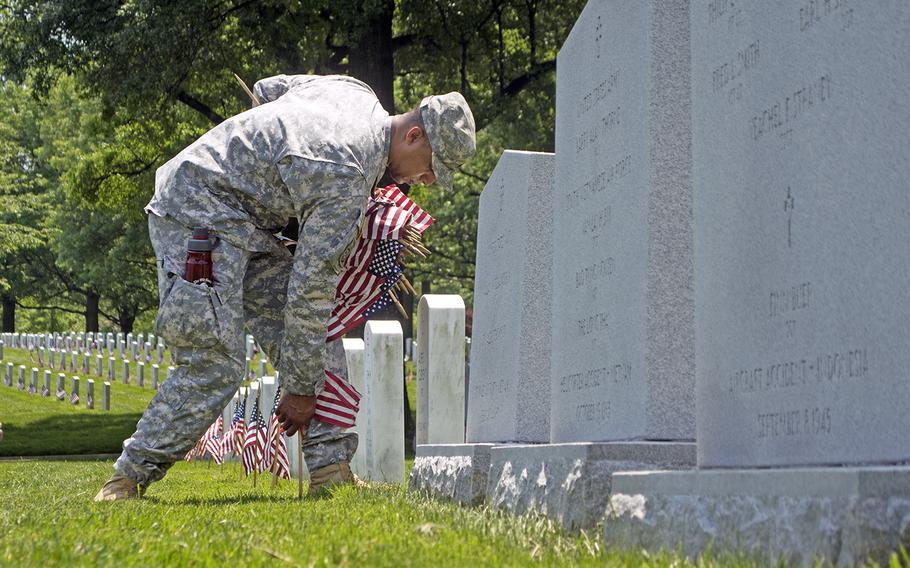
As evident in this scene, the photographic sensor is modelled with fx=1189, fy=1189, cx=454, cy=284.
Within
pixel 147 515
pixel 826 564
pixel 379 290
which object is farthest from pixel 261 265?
pixel 826 564

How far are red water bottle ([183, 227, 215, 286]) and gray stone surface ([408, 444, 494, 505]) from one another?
4.72ft

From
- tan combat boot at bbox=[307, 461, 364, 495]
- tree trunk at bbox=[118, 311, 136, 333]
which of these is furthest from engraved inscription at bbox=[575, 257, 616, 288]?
tree trunk at bbox=[118, 311, 136, 333]

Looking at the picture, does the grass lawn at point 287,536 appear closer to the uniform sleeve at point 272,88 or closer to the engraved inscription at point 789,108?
the engraved inscription at point 789,108

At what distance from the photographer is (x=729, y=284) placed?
3711 mm

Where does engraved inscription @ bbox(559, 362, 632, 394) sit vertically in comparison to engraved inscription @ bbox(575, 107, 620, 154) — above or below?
below

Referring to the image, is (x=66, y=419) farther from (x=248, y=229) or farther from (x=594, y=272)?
(x=594, y=272)

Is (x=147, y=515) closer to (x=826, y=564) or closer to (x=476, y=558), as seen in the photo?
(x=476, y=558)

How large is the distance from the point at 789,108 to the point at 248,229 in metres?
2.95

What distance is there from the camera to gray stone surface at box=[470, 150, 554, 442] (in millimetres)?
6598

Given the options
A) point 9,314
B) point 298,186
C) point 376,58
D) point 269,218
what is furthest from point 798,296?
point 9,314

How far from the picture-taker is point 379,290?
21.4 feet

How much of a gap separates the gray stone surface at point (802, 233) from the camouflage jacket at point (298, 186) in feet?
5.99

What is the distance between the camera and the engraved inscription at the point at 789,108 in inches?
128

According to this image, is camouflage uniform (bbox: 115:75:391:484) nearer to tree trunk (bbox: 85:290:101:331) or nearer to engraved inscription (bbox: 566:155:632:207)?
engraved inscription (bbox: 566:155:632:207)
